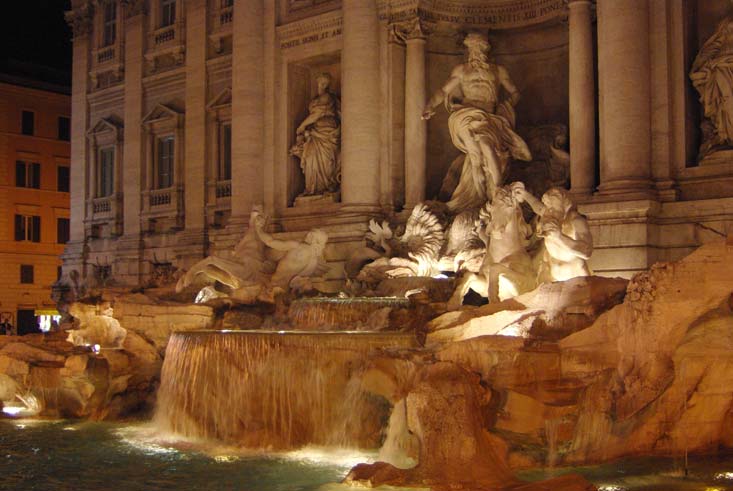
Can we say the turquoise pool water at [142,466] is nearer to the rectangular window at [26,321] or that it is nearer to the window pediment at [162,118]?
the window pediment at [162,118]

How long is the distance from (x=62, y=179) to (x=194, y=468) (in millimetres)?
31551

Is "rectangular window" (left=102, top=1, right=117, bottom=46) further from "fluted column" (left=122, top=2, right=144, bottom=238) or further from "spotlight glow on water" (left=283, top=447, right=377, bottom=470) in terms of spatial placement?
"spotlight glow on water" (left=283, top=447, right=377, bottom=470)

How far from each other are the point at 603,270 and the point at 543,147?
3967 millimetres

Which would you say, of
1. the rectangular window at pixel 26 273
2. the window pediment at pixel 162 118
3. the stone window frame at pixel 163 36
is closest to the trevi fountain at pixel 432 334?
the window pediment at pixel 162 118

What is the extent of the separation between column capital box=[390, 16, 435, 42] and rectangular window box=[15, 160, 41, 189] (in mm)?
24169

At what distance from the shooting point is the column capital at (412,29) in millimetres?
19062

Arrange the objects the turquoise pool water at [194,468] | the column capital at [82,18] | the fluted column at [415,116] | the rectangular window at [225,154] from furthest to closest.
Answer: the column capital at [82,18]
the rectangular window at [225,154]
the fluted column at [415,116]
the turquoise pool water at [194,468]

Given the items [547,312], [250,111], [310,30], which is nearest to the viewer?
[547,312]

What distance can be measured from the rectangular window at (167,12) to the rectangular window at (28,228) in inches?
609

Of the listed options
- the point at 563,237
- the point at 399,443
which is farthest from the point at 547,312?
the point at 399,443

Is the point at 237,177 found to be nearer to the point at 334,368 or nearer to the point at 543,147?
the point at 543,147

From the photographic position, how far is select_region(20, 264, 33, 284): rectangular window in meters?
38.4

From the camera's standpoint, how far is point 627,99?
1537 centimetres

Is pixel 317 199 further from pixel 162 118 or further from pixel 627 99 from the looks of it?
pixel 627 99
